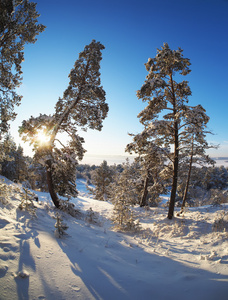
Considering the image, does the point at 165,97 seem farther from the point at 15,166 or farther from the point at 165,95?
the point at 15,166

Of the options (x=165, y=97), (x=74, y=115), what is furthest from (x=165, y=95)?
(x=74, y=115)

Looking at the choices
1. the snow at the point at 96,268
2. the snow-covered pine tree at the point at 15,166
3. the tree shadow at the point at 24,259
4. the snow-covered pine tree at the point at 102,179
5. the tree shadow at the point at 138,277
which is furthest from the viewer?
the snow-covered pine tree at the point at 102,179

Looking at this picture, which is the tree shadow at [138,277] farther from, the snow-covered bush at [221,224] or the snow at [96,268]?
the snow-covered bush at [221,224]

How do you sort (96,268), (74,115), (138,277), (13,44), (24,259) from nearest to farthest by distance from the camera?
1. (24,259)
2. (138,277)
3. (96,268)
4. (13,44)
5. (74,115)

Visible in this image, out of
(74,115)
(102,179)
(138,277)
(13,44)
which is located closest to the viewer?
(138,277)

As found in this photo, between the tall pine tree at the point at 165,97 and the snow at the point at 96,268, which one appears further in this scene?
the tall pine tree at the point at 165,97

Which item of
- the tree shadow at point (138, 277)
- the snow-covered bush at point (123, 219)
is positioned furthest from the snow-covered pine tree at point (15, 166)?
the tree shadow at point (138, 277)

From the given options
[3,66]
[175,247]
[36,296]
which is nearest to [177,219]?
[175,247]

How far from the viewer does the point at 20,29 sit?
6965mm

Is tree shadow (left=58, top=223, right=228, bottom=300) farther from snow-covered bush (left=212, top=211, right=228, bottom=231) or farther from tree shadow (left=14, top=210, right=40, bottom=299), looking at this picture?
snow-covered bush (left=212, top=211, right=228, bottom=231)

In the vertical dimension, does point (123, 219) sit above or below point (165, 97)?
below

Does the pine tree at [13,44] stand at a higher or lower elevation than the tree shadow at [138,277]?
higher

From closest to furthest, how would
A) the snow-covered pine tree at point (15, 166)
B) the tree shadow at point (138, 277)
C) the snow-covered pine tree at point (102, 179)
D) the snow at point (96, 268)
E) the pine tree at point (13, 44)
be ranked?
the snow at point (96, 268) < the tree shadow at point (138, 277) < the pine tree at point (13, 44) < the snow-covered pine tree at point (15, 166) < the snow-covered pine tree at point (102, 179)

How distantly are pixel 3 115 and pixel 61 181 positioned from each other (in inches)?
207
